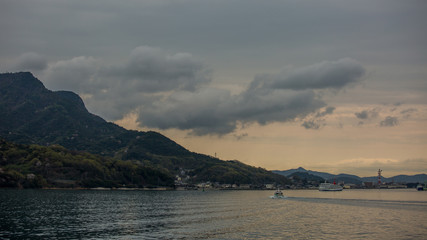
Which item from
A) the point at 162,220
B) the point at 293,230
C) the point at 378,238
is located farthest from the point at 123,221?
the point at 378,238

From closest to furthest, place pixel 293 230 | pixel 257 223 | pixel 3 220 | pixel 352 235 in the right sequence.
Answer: pixel 352 235 → pixel 293 230 → pixel 3 220 → pixel 257 223

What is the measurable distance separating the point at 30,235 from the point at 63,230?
1171 cm

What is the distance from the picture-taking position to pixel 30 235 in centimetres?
9006

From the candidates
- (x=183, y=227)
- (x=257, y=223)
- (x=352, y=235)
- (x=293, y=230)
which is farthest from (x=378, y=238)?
(x=183, y=227)

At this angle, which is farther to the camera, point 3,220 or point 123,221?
point 123,221

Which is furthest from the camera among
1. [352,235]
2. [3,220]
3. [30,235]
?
[3,220]

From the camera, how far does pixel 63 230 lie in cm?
10100

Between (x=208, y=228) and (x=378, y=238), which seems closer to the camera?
→ (x=378, y=238)

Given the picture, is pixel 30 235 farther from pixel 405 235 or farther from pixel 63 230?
pixel 405 235

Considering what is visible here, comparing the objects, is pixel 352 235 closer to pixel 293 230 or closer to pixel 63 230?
pixel 293 230

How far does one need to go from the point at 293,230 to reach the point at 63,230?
6458cm

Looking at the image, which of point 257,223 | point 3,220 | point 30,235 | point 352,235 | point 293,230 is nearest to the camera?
point 30,235

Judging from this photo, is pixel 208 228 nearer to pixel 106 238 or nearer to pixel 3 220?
pixel 106 238

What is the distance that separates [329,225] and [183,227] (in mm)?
46034
